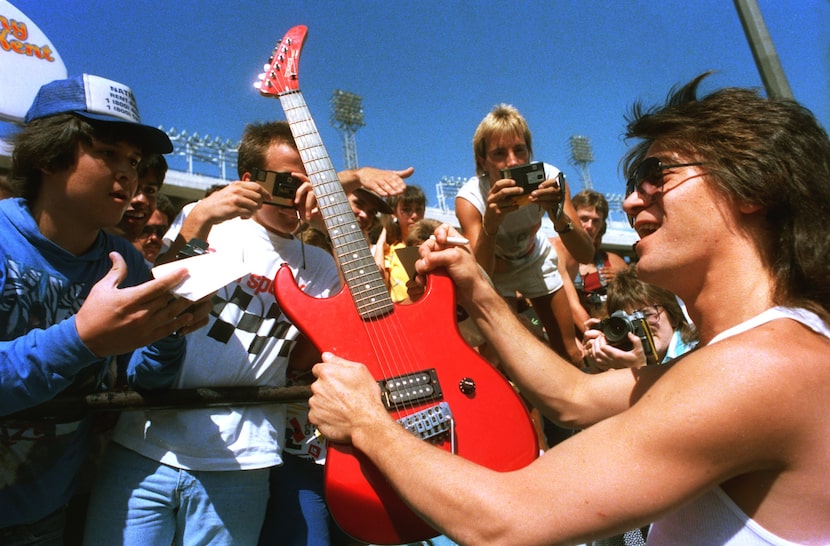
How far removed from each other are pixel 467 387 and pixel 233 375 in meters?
0.95

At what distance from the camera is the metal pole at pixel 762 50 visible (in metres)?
3.84

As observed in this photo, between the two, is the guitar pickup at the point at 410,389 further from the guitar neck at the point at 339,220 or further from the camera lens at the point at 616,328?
the camera lens at the point at 616,328

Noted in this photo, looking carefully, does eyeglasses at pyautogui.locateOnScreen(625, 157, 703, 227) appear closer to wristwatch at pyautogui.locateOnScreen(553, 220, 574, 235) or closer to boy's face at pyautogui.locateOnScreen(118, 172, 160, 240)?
wristwatch at pyautogui.locateOnScreen(553, 220, 574, 235)

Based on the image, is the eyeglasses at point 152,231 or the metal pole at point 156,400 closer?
the metal pole at point 156,400

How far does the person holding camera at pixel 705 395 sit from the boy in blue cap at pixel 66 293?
0.60 metres

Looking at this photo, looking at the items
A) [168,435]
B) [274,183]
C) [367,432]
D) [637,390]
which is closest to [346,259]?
[274,183]

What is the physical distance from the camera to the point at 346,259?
2.05m

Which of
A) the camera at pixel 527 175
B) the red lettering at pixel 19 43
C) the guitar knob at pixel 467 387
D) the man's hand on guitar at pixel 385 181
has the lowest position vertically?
the guitar knob at pixel 467 387

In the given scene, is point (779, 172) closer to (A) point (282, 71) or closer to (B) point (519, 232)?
(A) point (282, 71)

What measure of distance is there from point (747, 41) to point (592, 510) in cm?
434

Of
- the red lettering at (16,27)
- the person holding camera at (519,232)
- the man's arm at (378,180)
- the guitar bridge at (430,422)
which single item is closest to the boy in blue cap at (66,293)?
the guitar bridge at (430,422)

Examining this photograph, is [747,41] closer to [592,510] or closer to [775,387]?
[775,387]

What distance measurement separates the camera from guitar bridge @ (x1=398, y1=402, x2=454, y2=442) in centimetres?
164

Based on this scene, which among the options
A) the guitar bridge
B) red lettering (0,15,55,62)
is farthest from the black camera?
red lettering (0,15,55,62)
